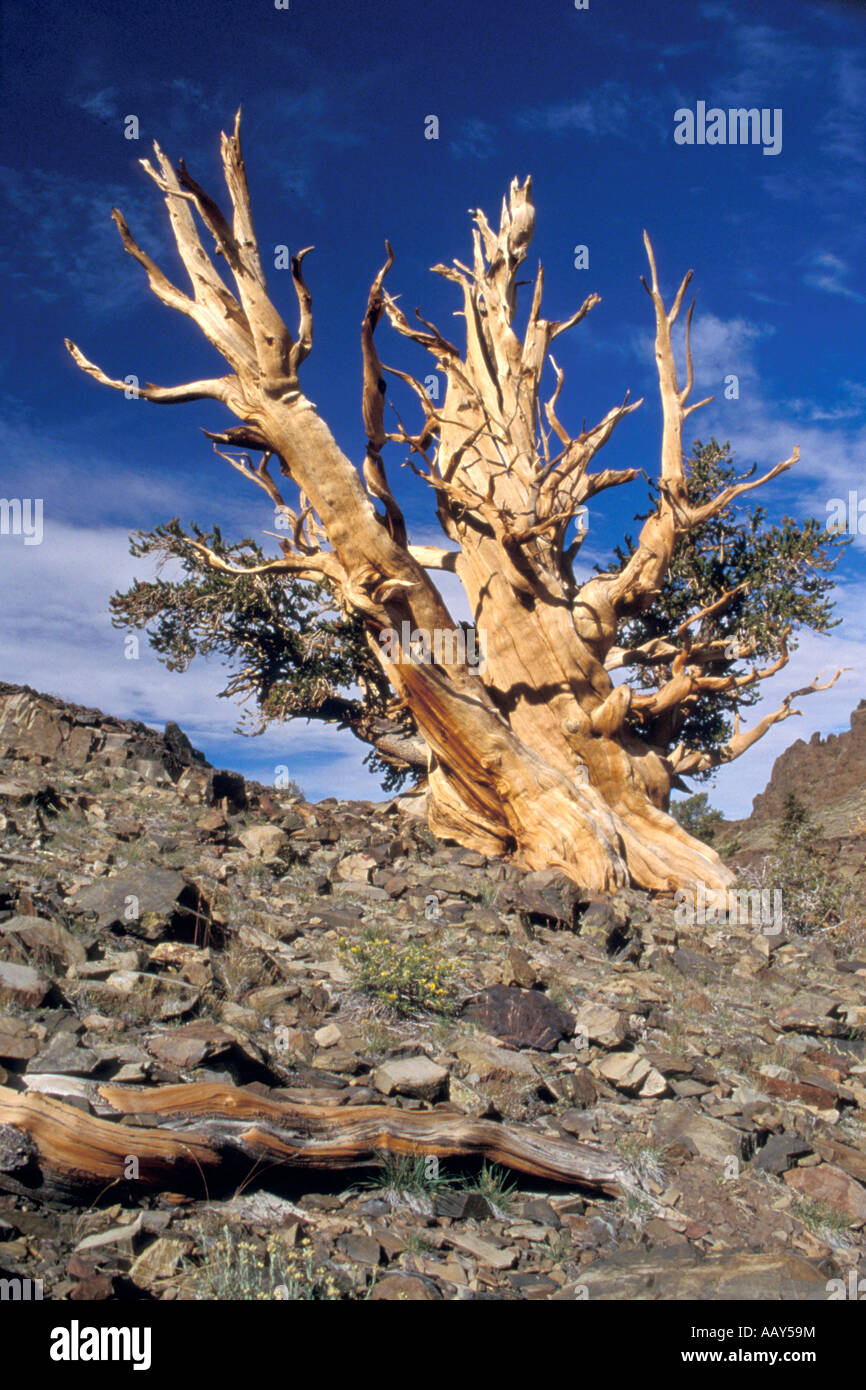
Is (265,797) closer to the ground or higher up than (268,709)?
closer to the ground

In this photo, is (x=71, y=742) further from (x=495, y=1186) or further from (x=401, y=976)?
(x=495, y=1186)

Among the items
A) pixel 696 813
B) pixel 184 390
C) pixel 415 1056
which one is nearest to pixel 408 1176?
pixel 415 1056

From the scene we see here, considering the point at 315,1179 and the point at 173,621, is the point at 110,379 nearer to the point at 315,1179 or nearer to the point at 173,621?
the point at 173,621

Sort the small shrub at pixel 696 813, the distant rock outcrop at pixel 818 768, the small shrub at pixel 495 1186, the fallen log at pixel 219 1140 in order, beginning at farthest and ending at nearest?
the distant rock outcrop at pixel 818 768, the small shrub at pixel 696 813, the small shrub at pixel 495 1186, the fallen log at pixel 219 1140

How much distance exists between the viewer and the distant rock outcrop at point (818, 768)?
50.6 meters

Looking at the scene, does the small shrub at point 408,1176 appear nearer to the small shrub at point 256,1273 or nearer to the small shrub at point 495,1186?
the small shrub at point 495,1186

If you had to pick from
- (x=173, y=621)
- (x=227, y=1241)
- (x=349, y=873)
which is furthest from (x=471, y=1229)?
(x=173, y=621)

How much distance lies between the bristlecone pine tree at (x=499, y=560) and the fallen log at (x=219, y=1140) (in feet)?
21.1

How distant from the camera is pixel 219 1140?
3.80m

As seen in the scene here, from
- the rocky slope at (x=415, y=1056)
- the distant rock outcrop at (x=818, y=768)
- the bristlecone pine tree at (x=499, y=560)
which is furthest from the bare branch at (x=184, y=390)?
the distant rock outcrop at (x=818, y=768)

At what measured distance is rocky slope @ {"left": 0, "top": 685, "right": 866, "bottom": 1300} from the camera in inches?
139

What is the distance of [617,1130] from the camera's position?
5.29 metres
